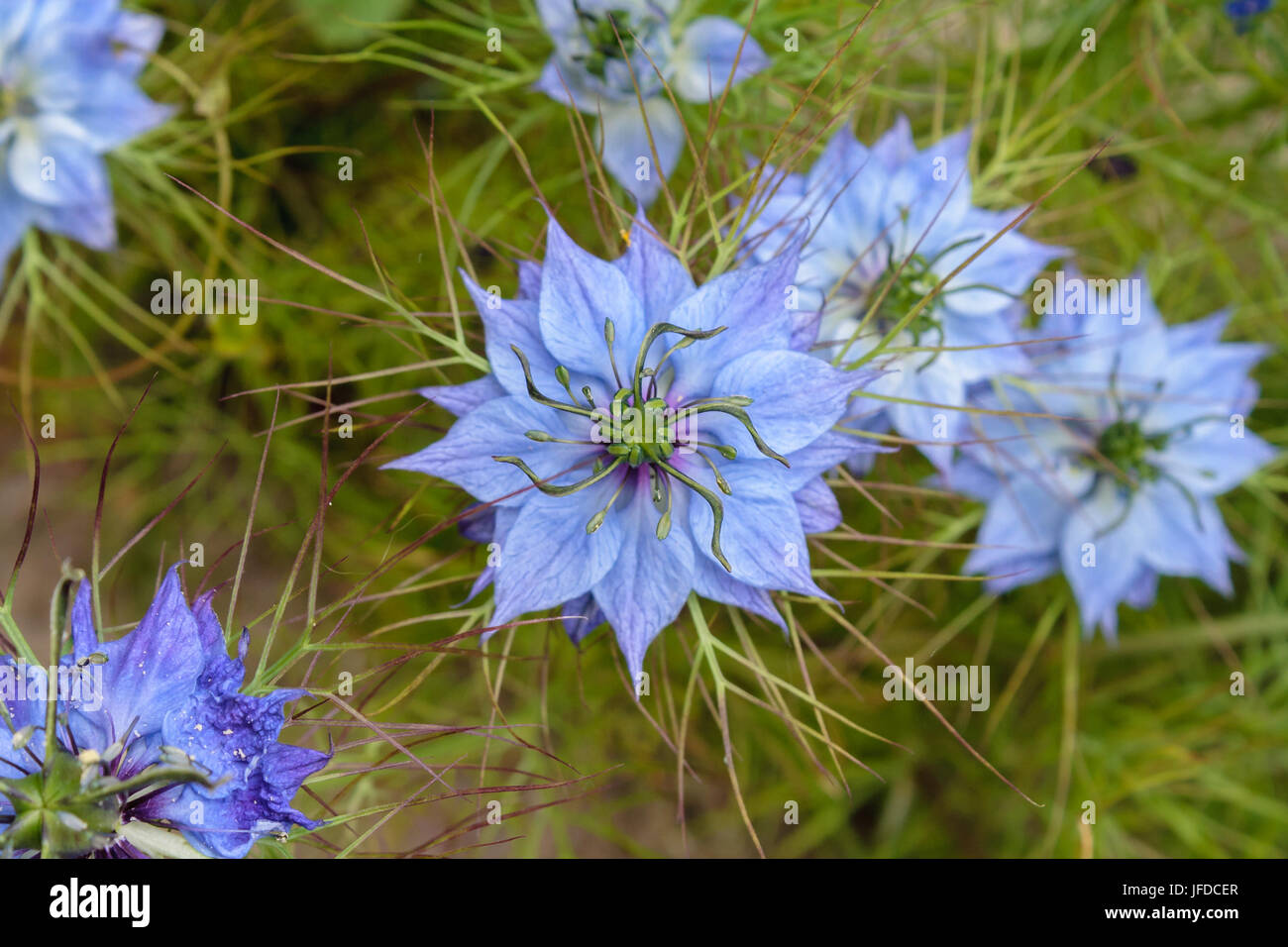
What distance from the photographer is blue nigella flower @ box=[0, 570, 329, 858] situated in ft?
2.79

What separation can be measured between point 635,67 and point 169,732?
3.07 feet

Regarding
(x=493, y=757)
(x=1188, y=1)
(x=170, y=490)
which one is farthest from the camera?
(x=170, y=490)

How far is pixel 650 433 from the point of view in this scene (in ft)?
2.96

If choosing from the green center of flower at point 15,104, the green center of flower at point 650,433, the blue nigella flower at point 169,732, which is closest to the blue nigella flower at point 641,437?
the green center of flower at point 650,433

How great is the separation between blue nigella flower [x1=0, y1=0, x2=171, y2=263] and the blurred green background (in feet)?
0.73

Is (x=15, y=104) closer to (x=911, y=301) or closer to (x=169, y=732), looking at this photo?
(x=169, y=732)

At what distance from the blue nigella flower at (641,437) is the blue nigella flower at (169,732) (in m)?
0.25

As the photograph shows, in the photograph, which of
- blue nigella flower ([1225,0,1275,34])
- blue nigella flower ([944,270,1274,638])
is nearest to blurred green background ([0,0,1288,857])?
blue nigella flower ([1225,0,1275,34])

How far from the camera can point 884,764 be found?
6.66 feet

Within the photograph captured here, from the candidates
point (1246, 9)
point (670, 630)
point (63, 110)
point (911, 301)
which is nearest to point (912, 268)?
point (911, 301)

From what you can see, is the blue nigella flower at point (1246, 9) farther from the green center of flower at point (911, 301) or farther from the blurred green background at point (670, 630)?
the green center of flower at point (911, 301)
